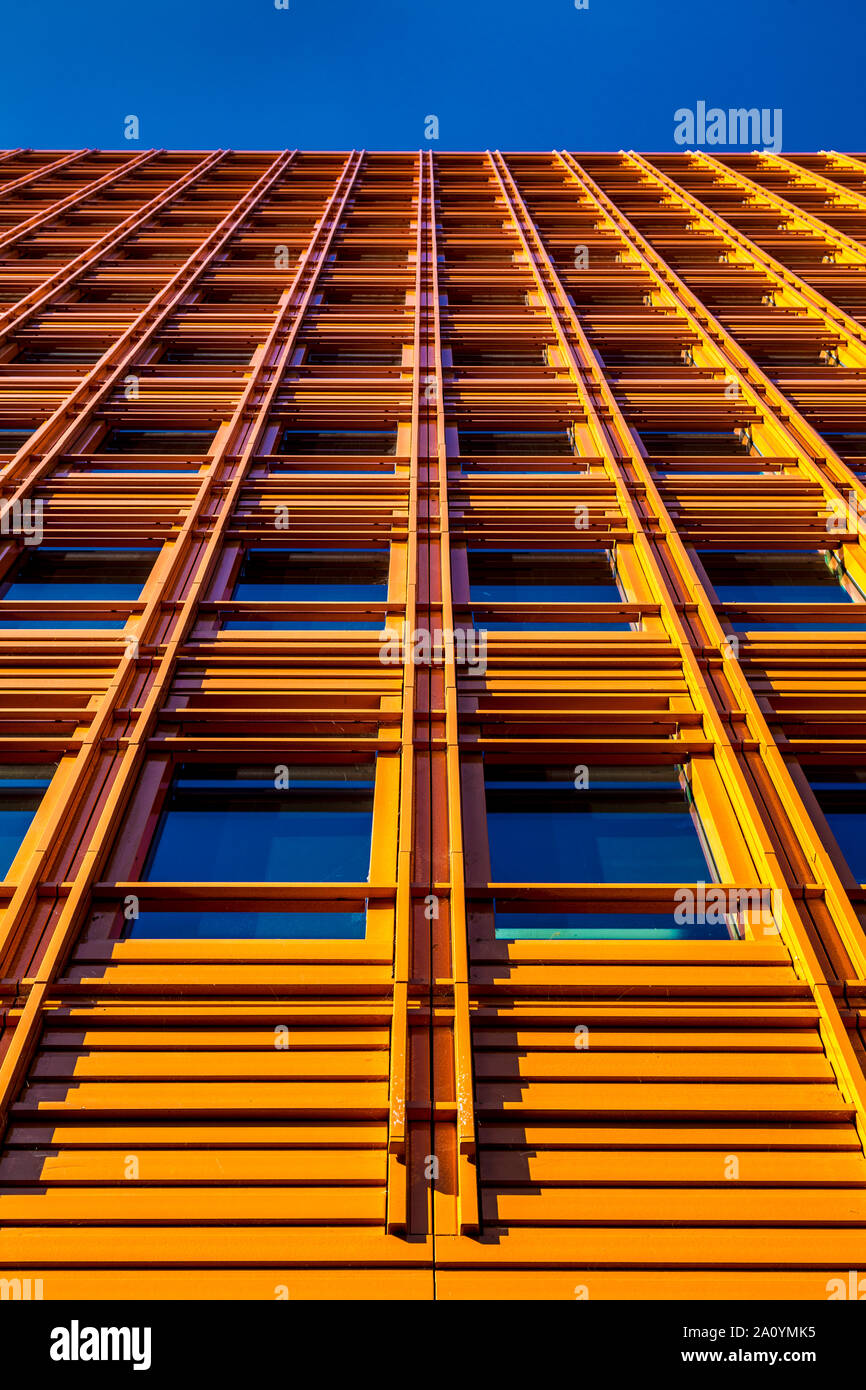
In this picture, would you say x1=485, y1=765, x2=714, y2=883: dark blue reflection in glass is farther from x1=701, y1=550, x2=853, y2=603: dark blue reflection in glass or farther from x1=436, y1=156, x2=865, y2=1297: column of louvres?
x1=701, y1=550, x2=853, y2=603: dark blue reflection in glass

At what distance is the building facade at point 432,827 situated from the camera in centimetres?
565

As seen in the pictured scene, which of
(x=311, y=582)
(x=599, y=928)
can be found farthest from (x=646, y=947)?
(x=311, y=582)

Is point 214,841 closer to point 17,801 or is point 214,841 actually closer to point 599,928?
point 17,801

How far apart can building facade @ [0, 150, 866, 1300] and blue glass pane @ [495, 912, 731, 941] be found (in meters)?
0.03

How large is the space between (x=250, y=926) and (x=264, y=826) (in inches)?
43.8

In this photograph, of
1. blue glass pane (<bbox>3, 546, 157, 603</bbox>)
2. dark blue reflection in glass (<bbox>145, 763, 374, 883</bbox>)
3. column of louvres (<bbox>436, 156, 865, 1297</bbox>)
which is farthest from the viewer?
Answer: blue glass pane (<bbox>3, 546, 157, 603</bbox>)

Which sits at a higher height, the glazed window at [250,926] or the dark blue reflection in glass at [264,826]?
the dark blue reflection in glass at [264,826]

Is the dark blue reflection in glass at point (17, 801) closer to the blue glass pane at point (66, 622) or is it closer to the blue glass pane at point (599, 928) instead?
the blue glass pane at point (66, 622)

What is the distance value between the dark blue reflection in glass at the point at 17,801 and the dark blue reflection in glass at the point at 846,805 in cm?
716

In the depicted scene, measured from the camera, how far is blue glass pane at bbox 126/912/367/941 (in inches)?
285

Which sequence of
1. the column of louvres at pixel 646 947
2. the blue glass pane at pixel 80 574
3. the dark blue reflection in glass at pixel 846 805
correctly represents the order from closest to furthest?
1. the column of louvres at pixel 646 947
2. the dark blue reflection in glass at pixel 846 805
3. the blue glass pane at pixel 80 574

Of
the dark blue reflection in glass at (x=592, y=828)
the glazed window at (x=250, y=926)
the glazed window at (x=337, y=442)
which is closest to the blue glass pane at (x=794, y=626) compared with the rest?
the dark blue reflection in glass at (x=592, y=828)

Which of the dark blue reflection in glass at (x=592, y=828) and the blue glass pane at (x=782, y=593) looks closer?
the dark blue reflection in glass at (x=592, y=828)

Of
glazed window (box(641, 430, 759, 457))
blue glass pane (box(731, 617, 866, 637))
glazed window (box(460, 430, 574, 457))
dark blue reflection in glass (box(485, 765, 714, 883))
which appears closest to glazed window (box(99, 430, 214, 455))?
glazed window (box(460, 430, 574, 457))
